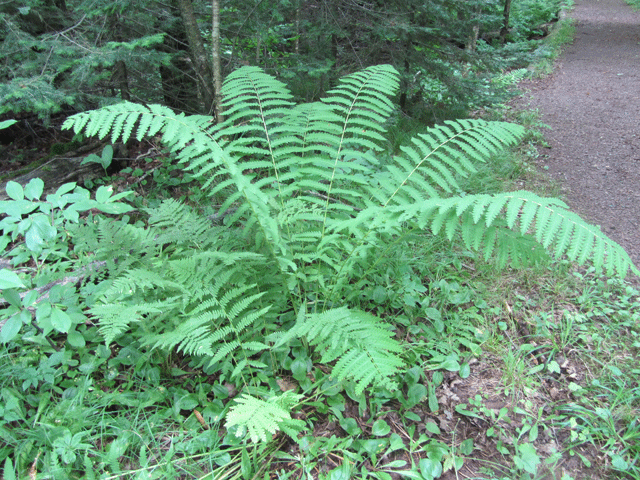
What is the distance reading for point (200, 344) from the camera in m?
1.54

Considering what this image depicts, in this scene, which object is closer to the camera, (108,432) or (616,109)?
(108,432)

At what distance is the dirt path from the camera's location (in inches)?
126

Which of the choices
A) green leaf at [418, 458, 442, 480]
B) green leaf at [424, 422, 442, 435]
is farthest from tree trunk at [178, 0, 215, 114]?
green leaf at [418, 458, 442, 480]

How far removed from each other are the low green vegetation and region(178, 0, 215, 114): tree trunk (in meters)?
0.99

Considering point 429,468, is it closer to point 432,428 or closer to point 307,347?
point 432,428

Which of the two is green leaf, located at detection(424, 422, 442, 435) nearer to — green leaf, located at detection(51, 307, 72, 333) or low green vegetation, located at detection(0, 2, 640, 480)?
low green vegetation, located at detection(0, 2, 640, 480)

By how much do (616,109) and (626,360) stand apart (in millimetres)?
4890

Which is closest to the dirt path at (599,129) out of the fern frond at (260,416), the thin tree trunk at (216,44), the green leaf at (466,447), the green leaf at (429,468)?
the green leaf at (466,447)

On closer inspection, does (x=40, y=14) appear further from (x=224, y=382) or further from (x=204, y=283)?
(x=224, y=382)

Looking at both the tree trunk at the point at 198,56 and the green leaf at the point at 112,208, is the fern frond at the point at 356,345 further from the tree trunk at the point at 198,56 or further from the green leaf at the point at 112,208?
the tree trunk at the point at 198,56

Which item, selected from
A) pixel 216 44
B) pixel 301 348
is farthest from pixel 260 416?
pixel 216 44

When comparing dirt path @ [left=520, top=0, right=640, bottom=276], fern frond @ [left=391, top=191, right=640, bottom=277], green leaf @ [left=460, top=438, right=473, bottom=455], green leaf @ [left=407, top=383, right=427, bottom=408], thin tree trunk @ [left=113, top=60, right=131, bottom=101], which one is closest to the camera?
fern frond @ [left=391, top=191, right=640, bottom=277]

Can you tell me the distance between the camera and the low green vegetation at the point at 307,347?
146 cm

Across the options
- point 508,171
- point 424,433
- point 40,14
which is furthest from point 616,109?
point 40,14
